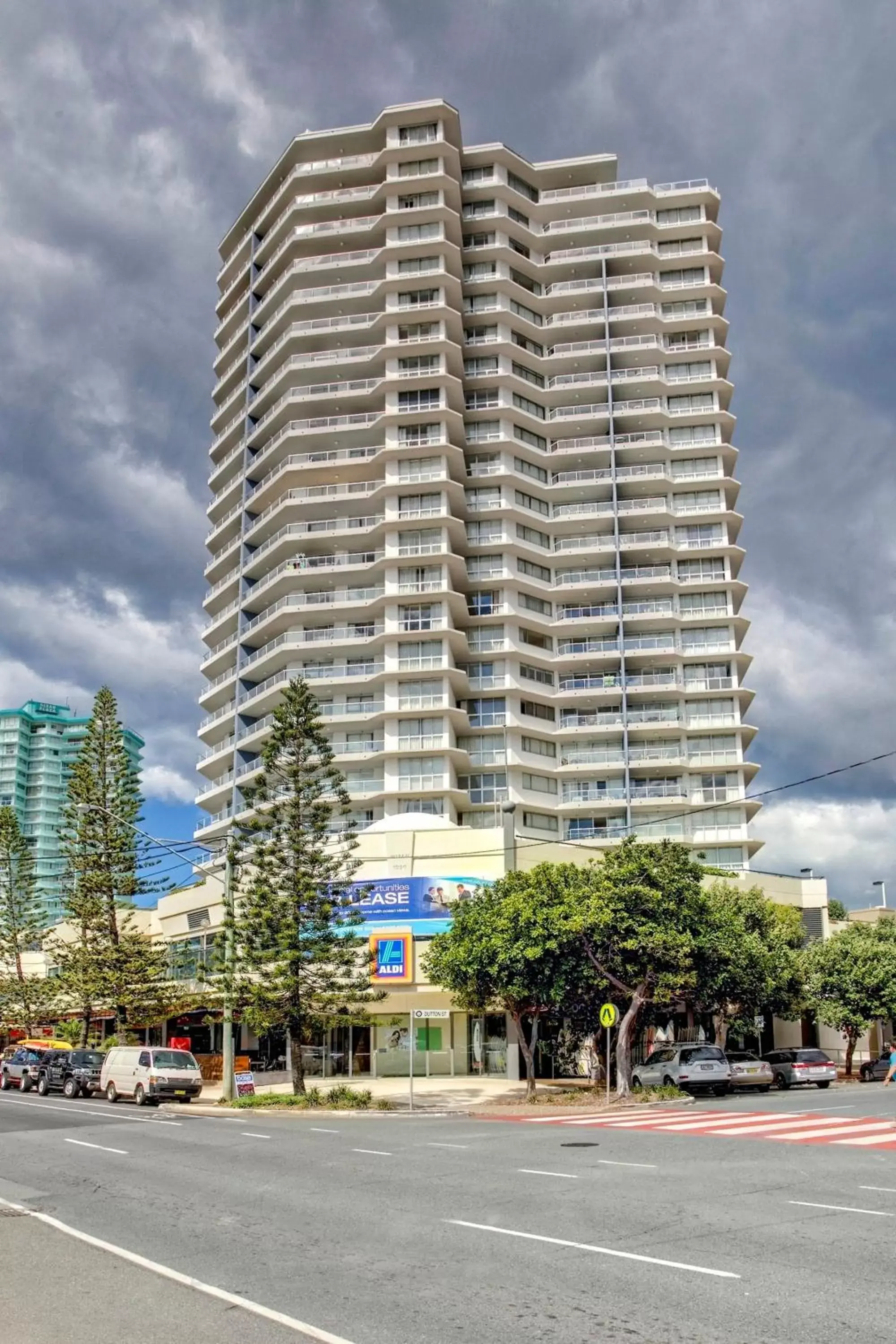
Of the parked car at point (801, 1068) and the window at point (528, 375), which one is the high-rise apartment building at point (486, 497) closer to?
the window at point (528, 375)

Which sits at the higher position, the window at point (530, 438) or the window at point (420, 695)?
the window at point (530, 438)

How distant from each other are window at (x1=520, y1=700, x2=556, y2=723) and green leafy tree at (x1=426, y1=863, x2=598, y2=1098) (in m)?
42.8

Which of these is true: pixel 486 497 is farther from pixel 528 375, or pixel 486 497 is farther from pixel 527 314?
pixel 527 314

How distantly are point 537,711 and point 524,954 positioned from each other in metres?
47.4

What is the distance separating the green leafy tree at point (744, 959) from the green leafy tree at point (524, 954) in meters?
3.95

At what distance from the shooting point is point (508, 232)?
86688 mm

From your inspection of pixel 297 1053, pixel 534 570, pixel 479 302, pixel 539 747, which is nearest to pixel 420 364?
pixel 479 302

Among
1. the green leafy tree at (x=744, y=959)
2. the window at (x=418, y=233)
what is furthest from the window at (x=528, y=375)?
the green leafy tree at (x=744, y=959)

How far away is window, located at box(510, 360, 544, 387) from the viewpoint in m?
85.6

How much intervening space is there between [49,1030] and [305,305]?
52.4 meters

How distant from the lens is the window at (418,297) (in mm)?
82188

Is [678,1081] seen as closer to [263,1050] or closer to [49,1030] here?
[263,1050]

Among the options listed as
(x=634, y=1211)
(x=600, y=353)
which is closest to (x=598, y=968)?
(x=634, y=1211)

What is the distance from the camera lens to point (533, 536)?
3302 inches
